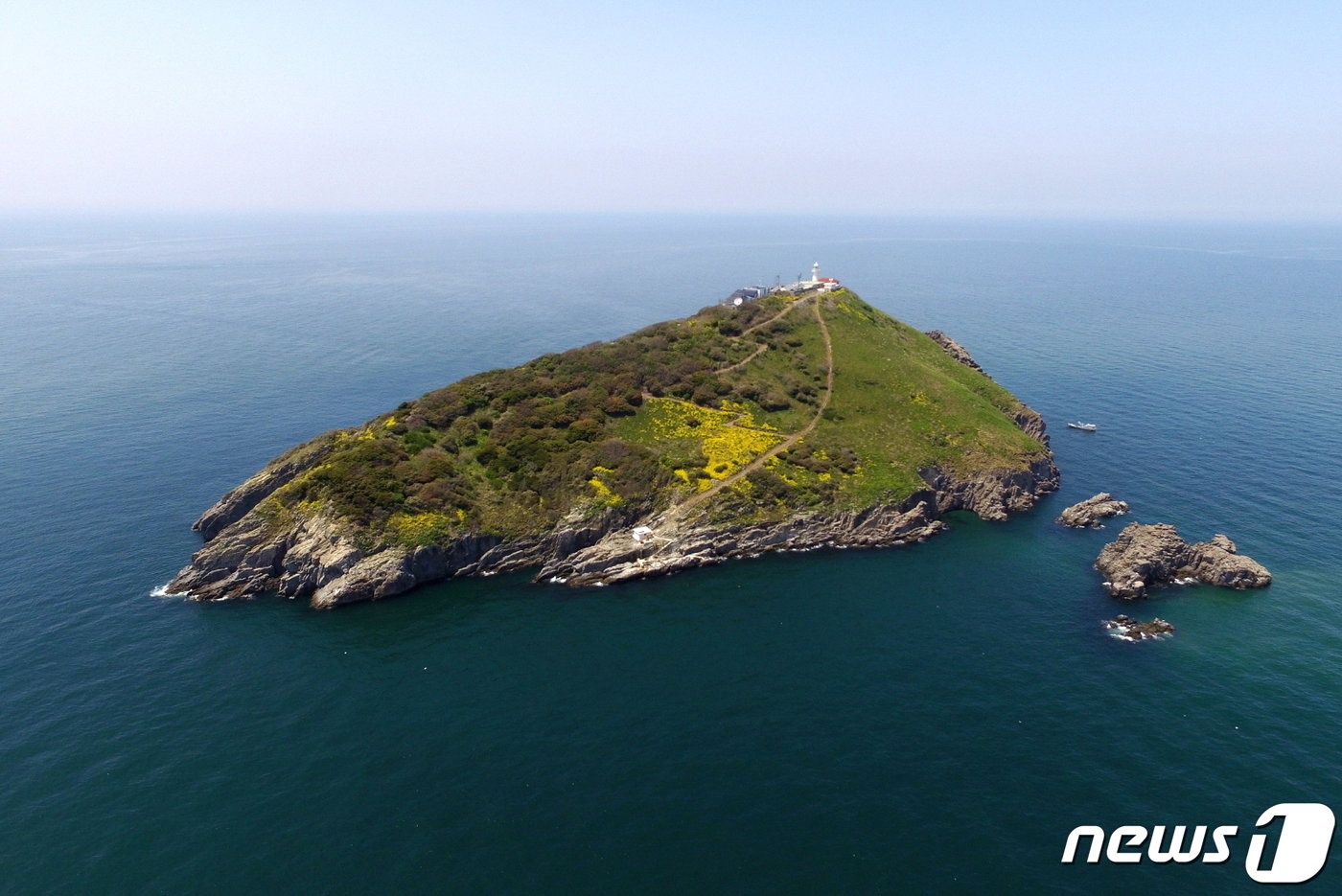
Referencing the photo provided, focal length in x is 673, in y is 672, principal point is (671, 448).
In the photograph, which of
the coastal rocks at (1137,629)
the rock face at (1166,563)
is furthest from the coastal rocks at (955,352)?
the coastal rocks at (1137,629)

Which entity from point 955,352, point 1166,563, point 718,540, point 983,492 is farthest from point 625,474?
point 955,352

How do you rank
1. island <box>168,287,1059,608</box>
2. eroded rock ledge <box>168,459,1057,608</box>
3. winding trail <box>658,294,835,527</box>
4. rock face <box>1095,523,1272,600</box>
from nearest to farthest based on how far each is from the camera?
rock face <box>1095,523,1272,600</box> < eroded rock ledge <box>168,459,1057,608</box> < island <box>168,287,1059,608</box> < winding trail <box>658,294,835,527</box>

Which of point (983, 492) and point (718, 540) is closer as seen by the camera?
point (718, 540)

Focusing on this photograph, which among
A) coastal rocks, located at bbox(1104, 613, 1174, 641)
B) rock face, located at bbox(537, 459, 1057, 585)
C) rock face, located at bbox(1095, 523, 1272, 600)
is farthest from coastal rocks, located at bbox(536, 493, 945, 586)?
coastal rocks, located at bbox(1104, 613, 1174, 641)

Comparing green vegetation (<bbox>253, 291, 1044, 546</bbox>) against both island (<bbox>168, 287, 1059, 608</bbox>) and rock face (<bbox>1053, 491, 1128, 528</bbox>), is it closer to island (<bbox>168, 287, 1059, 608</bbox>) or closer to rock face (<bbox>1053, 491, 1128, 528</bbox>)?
island (<bbox>168, 287, 1059, 608</bbox>)

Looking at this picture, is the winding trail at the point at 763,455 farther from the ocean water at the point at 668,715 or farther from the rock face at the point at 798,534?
the ocean water at the point at 668,715

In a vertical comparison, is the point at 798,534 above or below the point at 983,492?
below

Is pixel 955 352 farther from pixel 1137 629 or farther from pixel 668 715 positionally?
pixel 668 715

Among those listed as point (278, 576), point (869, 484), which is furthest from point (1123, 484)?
point (278, 576)
